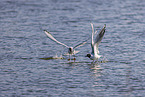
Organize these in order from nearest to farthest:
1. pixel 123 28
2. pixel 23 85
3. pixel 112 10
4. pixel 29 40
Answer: pixel 23 85 → pixel 29 40 → pixel 123 28 → pixel 112 10

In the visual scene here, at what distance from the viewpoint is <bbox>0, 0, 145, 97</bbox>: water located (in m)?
16.7

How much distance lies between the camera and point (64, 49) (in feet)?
80.4

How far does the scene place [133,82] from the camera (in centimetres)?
1720

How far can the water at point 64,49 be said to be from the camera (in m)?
16.7

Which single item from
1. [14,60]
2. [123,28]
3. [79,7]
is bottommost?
[14,60]

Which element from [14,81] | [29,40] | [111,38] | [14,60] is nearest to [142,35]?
[111,38]

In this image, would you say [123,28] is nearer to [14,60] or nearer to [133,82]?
[14,60]

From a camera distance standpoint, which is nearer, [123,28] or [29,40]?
[29,40]

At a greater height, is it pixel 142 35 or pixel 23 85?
pixel 142 35

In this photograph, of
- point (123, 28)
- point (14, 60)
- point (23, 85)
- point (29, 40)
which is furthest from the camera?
point (123, 28)

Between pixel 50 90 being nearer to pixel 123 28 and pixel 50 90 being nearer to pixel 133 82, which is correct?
pixel 133 82

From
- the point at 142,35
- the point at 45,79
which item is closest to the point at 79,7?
the point at 142,35

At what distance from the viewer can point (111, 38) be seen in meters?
27.1

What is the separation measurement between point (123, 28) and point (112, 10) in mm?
8641
